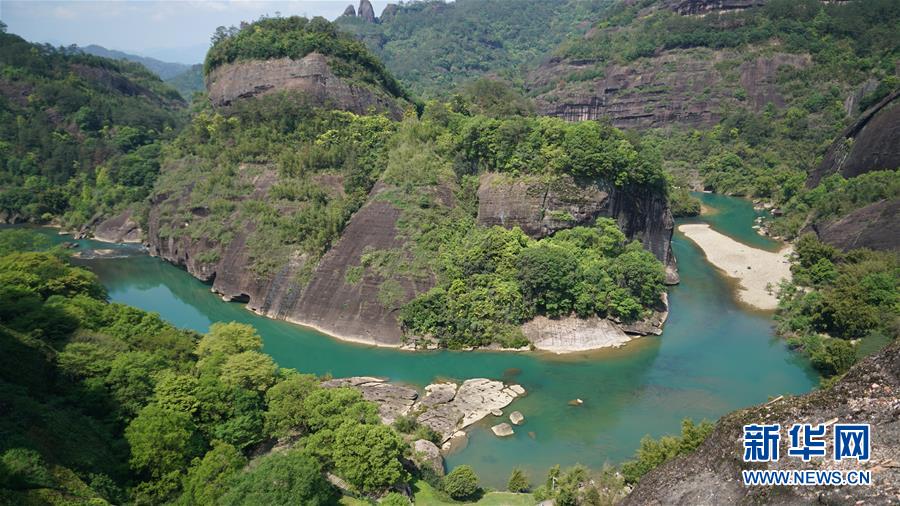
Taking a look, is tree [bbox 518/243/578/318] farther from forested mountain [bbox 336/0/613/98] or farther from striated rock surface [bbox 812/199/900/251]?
forested mountain [bbox 336/0/613/98]

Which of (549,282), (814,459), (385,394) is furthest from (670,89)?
(814,459)

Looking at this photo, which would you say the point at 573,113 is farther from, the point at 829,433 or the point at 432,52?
the point at 829,433

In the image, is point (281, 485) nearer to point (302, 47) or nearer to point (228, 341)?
point (228, 341)

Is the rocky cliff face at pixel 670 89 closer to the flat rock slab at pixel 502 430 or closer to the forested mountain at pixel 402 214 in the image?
the forested mountain at pixel 402 214

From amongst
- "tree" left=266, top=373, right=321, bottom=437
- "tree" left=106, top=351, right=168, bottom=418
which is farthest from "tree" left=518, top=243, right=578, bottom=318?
"tree" left=106, top=351, right=168, bottom=418

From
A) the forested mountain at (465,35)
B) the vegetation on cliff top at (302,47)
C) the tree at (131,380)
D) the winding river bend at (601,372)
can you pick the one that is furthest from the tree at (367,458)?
the forested mountain at (465,35)

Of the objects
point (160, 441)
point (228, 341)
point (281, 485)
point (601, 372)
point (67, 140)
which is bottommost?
point (601, 372)

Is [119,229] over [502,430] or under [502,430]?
over
